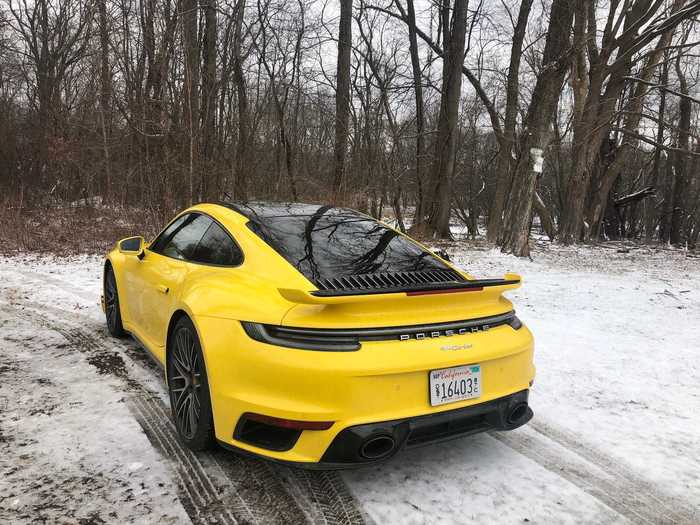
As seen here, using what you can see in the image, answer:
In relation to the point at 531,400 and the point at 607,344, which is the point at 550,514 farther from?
the point at 607,344

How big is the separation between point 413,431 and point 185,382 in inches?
54.7

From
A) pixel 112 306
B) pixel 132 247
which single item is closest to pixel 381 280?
pixel 132 247

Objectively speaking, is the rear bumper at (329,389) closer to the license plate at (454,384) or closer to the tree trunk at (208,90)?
the license plate at (454,384)

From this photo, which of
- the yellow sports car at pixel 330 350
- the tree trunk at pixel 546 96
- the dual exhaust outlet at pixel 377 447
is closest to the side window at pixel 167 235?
the yellow sports car at pixel 330 350

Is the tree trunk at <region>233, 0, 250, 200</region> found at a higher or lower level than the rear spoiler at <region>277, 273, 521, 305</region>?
higher

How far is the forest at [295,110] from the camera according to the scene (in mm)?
11438

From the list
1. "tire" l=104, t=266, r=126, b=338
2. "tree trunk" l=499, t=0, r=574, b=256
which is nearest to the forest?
"tree trunk" l=499, t=0, r=574, b=256

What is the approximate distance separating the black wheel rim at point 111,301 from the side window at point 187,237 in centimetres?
133

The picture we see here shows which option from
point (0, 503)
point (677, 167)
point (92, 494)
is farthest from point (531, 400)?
point (677, 167)

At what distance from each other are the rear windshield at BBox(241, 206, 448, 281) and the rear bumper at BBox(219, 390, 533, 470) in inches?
34.1

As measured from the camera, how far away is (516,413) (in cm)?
263

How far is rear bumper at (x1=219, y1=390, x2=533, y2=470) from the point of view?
2.18 m

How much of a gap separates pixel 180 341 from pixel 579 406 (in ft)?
9.35

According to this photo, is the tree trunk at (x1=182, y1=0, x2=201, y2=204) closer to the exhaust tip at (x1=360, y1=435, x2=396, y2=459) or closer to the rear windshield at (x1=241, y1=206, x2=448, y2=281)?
the rear windshield at (x1=241, y1=206, x2=448, y2=281)
